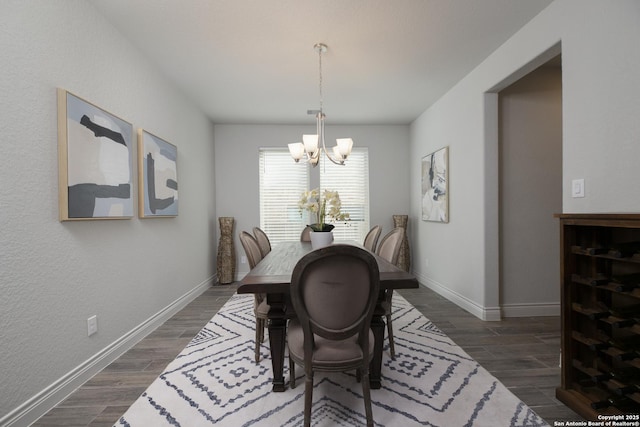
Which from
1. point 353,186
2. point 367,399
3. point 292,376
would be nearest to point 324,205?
point 292,376

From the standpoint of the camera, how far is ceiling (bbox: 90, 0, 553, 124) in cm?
227

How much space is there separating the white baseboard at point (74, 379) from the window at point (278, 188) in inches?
96.3

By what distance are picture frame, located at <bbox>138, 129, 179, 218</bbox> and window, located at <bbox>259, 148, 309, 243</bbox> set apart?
1877mm

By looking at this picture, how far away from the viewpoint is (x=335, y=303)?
1.44 metres

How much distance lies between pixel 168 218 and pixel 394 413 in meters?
2.88

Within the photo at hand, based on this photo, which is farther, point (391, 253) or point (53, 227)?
point (391, 253)

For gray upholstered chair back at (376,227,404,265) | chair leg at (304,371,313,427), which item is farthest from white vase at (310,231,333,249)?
chair leg at (304,371,313,427)

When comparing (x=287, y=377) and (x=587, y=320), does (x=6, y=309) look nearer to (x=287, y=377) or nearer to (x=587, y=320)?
(x=287, y=377)

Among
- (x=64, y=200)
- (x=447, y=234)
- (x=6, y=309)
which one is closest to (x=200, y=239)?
(x=64, y=200)

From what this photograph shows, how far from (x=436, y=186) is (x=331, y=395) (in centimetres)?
313

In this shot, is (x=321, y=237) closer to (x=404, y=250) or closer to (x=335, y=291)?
(x=335, y=291)

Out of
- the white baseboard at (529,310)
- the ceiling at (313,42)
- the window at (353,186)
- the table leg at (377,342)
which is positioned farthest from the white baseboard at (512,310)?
the ceiling at (313,42)

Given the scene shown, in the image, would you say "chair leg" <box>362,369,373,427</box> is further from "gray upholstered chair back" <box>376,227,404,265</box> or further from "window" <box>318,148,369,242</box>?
"window" <box>318,148,369,242</box>

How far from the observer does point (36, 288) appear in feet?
5.59
